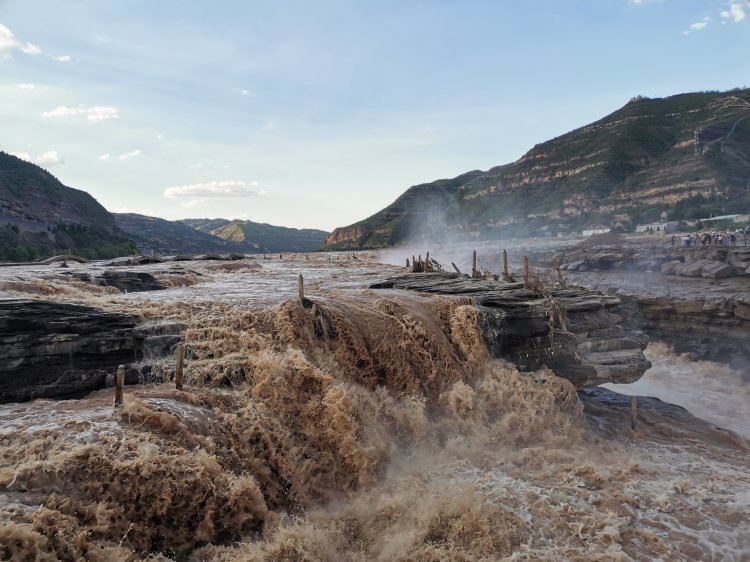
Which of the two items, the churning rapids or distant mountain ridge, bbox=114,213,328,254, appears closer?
the churning rapids

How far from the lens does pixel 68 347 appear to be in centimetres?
891

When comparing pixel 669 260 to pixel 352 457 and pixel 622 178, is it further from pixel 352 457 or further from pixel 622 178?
pixel 622 178

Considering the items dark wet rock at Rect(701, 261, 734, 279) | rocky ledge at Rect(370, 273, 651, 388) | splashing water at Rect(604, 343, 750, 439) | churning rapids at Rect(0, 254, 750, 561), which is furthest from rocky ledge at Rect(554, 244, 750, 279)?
churning rapids at Rect(0, 254, 750, 561)

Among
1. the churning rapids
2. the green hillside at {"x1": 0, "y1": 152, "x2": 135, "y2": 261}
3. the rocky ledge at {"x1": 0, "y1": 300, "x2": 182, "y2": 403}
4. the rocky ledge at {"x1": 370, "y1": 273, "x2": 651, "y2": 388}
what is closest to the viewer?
the churning rapids

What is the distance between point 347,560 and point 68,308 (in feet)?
25.5

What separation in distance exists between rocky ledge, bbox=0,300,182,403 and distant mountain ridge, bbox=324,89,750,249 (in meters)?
63.3

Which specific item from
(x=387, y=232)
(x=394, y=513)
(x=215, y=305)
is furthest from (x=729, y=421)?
(x=387, y=232)

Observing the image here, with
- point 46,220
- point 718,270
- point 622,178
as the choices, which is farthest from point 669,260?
point 46,220

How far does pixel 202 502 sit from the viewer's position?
6.12 meters

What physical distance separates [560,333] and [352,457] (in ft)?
25.3

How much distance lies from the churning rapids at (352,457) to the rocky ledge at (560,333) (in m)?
0.76

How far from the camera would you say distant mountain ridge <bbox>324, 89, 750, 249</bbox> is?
6356cm

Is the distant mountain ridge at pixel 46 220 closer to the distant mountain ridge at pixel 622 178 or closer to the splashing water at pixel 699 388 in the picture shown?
the splashing water at pixel 699 388

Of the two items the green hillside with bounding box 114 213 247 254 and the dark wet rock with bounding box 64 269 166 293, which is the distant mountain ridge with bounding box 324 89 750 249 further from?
the dark wet rock with bounding box 64 269 166 293
